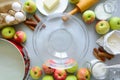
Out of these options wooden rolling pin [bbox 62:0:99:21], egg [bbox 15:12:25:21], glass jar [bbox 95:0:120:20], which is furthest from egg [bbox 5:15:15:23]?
glass jar [bbox 95:0:120:20]

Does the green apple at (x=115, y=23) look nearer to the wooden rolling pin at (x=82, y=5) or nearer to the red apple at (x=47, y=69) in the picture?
the wooden rolling pin at (x=82, y=5)

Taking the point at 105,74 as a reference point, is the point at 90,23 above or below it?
above

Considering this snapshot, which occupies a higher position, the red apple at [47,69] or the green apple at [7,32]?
the green apple at [7,32]

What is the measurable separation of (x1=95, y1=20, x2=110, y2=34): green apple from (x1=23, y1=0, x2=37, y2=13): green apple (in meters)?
0.20

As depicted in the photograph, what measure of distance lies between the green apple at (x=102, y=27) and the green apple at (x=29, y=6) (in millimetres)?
201

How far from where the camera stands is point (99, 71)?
1020 mm

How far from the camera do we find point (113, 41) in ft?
3.38

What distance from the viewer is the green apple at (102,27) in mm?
1021

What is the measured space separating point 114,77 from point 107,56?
68 millimetres

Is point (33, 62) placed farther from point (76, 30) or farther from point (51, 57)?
point (76, 30)

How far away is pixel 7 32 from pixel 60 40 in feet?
0.54

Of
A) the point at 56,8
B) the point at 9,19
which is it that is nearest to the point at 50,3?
the point at 56,8

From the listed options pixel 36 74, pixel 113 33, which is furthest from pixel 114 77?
pixel 36 74

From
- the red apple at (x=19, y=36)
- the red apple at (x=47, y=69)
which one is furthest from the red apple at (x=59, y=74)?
the red apple at (x=19, y=36)
